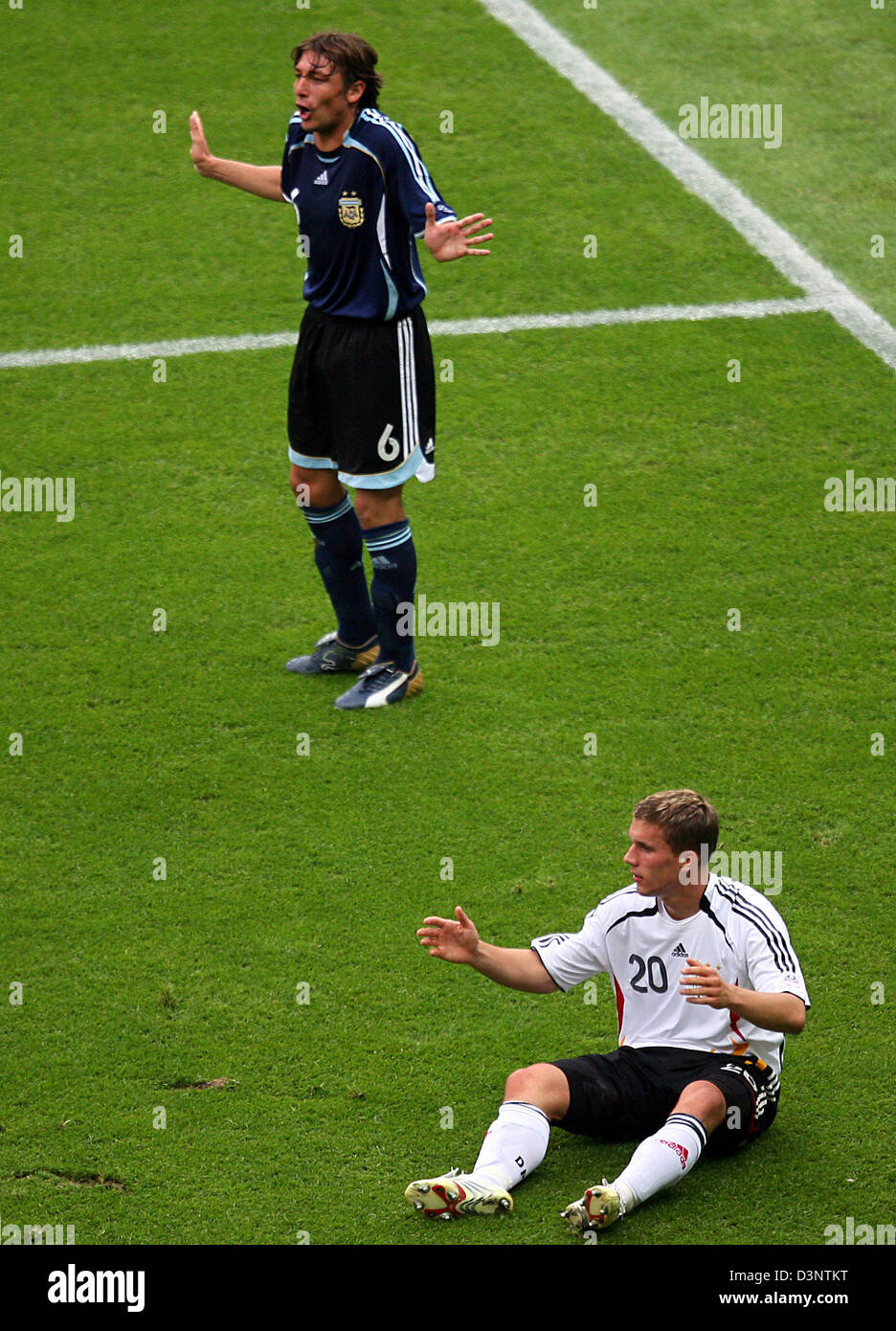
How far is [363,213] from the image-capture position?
19.0ft

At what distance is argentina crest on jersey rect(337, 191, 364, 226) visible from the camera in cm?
579

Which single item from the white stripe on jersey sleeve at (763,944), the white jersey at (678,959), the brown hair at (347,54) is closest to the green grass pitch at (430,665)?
the white jersey at (678,959)

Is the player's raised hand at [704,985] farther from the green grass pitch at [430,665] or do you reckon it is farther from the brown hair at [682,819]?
the green grass pitch at [430,665]

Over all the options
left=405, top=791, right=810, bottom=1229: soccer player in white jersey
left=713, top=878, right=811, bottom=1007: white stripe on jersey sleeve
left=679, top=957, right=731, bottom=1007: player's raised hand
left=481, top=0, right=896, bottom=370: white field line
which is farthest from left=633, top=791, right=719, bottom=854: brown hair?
left=481, top=0, right=896, bottom=370: white field line

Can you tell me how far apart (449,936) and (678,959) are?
632 millimetres

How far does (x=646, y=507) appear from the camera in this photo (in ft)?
24.8

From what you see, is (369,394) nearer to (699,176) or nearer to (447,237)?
(447,237)

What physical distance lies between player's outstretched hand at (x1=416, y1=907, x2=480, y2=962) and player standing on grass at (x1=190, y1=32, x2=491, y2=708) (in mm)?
2236

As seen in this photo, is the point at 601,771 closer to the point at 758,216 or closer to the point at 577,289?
the point at 577,289

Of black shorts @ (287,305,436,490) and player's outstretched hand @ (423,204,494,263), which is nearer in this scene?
player's outstretched hand @ (423,204,494,263)

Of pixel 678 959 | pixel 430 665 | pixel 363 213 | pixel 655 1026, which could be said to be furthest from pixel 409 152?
pixel 655 1026

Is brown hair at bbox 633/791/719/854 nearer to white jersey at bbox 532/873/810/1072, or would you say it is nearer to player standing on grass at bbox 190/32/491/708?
white jersey at bbox 532/873/810/1072

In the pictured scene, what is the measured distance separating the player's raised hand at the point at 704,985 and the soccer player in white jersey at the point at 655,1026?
0.14m

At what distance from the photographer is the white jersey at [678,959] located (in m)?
4.33
